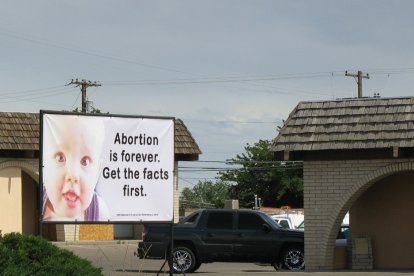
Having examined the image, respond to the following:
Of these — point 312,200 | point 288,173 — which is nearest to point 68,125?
point 312,200

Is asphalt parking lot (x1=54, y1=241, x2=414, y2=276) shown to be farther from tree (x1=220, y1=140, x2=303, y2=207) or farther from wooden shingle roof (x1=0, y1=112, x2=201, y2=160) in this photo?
tree (x1=220, y1=140, x2=303, y2=207)

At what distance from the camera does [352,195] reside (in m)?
22.0

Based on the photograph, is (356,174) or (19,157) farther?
(19,157)

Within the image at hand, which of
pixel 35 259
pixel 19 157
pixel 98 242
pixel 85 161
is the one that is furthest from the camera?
pixel 98 242

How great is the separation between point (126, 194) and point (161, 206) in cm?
58

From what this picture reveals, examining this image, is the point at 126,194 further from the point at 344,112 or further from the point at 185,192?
the point at 185,192

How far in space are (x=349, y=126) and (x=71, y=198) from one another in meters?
9.76

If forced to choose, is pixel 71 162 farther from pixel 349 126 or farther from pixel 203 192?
pixel 203 192

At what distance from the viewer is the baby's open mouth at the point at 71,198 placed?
13742mm

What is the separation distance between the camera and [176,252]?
77.4 ft

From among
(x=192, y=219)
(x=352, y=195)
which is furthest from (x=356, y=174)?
(x=192, y=219)

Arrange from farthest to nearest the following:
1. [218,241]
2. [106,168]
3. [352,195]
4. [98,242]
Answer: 1. [98,242]
2. [218,241]
3. [352,195]
4. [106,168]

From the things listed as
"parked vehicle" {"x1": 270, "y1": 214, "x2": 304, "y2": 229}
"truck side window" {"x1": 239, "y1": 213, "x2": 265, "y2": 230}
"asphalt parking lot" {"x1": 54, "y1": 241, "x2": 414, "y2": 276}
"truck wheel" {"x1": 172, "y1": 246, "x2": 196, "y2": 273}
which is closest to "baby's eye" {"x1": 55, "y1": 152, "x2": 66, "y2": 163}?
"asphalt parking lot" {"x1": 54, "y1": 241, "x2": 414, "y2": 276}

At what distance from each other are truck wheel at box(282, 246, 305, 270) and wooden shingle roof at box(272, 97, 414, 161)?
309 centimetres
